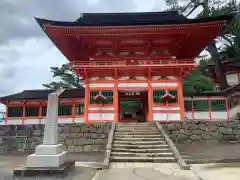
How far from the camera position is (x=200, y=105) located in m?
18.6

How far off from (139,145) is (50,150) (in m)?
5.97

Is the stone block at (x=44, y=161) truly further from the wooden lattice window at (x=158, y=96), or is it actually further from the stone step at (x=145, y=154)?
the wooden lattice window at (x=158, y=96)

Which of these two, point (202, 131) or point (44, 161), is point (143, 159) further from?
point (202, 131)

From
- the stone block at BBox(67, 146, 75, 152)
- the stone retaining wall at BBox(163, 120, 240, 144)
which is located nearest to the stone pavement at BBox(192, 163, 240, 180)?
the stone retaining wall at BBox(163, 120, 240, 144)

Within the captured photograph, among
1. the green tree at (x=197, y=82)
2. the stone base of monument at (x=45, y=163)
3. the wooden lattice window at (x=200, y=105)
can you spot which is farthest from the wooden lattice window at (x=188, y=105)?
the stone base of monument at (x=45, y=163)

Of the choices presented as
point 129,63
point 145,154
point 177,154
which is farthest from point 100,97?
point 177,154

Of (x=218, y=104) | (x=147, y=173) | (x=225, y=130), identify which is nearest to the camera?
(x=147, y=173)

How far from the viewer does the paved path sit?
7488 millimetres

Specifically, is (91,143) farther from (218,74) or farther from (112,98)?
(218,74)

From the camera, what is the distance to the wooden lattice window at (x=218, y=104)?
18.3 meters

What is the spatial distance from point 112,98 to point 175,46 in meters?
6.72

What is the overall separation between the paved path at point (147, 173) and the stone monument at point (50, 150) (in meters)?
1.46

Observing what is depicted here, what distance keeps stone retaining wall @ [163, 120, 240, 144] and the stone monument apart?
920cm

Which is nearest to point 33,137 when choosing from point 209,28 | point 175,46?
point 175,46
